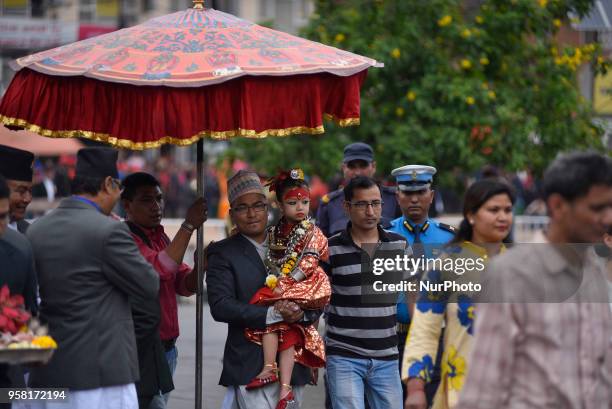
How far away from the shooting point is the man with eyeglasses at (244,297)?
23.7ft

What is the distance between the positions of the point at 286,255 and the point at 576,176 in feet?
9.95

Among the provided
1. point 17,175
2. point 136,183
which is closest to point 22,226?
point 17,175

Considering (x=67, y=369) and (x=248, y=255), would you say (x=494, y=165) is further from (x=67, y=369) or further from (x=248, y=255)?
(x=67, y=369)

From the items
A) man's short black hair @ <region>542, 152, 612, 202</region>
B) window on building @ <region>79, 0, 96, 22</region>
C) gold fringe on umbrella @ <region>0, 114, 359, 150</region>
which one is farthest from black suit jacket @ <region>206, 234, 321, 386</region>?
window on building @ <region>79, 0, 96, 22</region>

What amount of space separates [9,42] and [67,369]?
3656cm

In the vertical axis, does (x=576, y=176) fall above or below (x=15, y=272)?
above

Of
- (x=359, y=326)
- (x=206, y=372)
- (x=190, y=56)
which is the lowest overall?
(x=206, y=372)

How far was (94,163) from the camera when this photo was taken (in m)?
6.60

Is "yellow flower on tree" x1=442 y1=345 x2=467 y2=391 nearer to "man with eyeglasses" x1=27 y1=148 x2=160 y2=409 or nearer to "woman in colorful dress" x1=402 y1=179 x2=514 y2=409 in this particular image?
"woman in colorful dress" x1=402 y1=179 x2=514 y2=409

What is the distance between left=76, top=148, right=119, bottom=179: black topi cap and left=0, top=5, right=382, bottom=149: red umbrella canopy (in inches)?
14.7

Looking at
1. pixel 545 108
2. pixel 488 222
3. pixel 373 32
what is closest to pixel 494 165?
pixel 545 108

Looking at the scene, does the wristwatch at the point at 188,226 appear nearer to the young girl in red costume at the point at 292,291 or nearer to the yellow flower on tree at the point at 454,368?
the young girl in red costume at the point at 292,291

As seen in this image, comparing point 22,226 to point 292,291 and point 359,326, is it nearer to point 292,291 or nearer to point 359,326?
point 292,291

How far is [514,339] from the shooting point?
4.46 m
